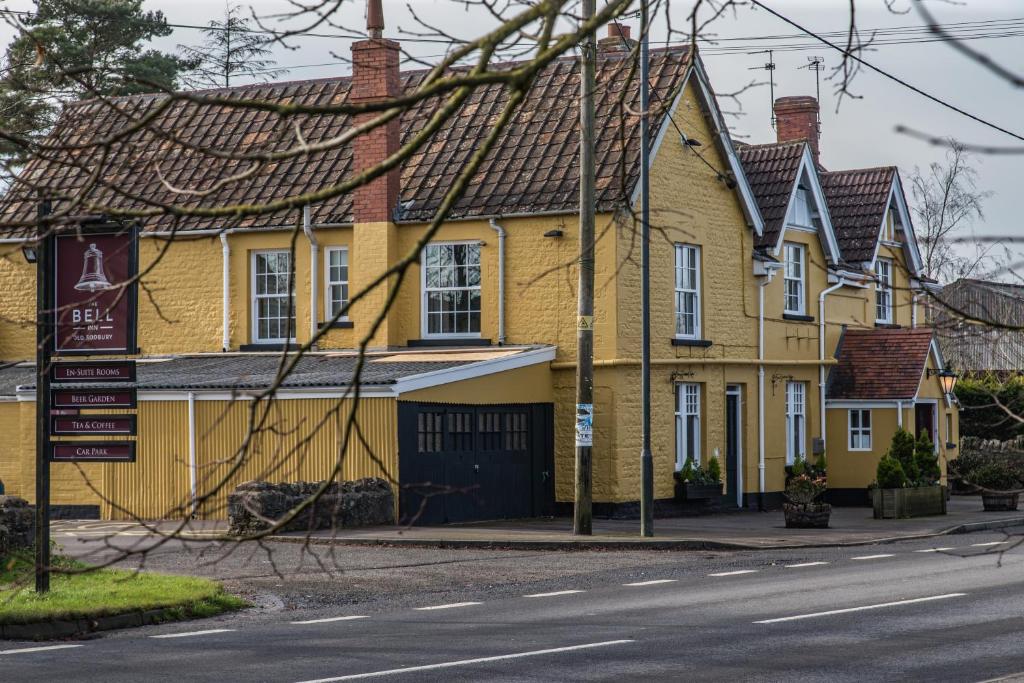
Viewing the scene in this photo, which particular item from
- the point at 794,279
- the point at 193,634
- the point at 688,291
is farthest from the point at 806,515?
the point at 193,634

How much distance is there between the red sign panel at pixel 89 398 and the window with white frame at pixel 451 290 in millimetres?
13728

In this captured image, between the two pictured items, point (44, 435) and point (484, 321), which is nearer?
point (44, 435)

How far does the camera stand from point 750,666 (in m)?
12.5

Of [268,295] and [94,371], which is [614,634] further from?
[268,295]

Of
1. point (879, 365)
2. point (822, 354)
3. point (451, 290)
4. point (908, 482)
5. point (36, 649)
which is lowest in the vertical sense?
point (36, 649)

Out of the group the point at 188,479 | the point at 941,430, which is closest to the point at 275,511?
the point at 188,479

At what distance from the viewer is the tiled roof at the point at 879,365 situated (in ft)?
119

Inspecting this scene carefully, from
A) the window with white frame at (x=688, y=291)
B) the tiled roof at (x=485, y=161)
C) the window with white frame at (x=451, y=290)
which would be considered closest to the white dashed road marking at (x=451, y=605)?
the tiled roof at (x=485, y=161)

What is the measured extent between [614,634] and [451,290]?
1722cm

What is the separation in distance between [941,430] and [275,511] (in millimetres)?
19182

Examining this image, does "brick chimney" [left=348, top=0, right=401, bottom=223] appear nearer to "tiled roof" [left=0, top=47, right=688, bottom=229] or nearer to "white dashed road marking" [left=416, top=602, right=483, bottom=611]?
"tiled roof" [left=0, top=47, right=688, bottom=229]

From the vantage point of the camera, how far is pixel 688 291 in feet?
105

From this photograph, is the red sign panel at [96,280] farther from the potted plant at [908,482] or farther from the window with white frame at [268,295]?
the potted plant at [908,482]

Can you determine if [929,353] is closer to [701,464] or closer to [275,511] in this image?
[701,464]
